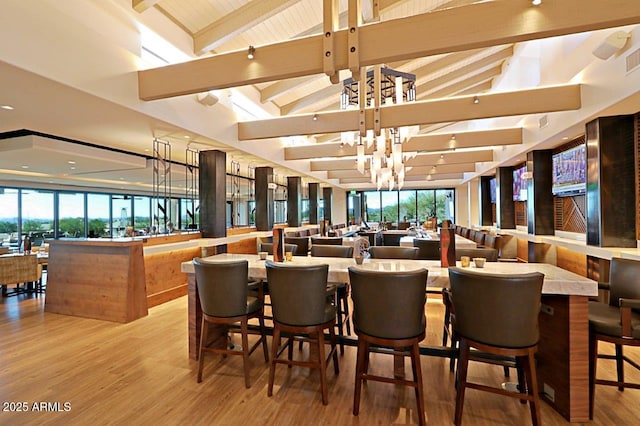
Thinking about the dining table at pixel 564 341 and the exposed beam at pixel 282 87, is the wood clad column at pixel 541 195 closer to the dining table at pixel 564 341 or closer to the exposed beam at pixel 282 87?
the dining table at pixel 564 341

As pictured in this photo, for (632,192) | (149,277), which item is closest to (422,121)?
(632,192)

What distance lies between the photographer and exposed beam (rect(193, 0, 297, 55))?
4023mm

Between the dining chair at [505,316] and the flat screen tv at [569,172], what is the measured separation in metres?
4.66

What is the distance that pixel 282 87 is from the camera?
6.52 m

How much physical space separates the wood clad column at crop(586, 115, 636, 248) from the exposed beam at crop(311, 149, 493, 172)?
4.65 m

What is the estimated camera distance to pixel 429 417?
215 centimetres

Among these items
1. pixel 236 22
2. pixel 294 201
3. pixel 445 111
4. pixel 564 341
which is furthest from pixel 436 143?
pixel 564 341

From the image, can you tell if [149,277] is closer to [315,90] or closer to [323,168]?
[315,90]

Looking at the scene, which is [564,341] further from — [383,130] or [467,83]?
[467,83]

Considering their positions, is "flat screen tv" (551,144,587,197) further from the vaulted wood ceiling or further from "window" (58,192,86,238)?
"window" (58,192,86,238)

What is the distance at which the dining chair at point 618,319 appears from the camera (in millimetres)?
1993

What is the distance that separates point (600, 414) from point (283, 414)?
2.17 m

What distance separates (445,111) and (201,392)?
15.6 ft

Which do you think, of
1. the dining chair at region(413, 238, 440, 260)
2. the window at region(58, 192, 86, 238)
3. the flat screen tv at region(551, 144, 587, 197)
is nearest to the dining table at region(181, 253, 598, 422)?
the dining chair at region(413, 238, 440, 260)
